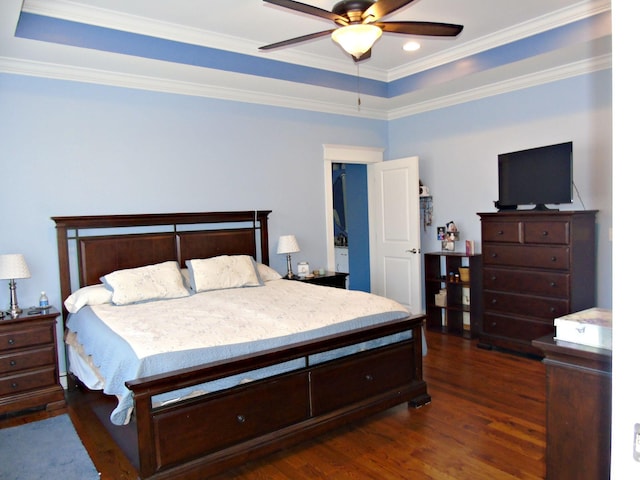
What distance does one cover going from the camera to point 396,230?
5676 millimetres

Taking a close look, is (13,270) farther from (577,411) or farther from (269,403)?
(577,411)

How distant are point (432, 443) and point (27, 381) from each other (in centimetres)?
286

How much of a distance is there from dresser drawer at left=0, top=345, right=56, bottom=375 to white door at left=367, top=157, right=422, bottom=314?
3660mm

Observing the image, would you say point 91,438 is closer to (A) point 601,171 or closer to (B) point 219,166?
(B) point 219,166

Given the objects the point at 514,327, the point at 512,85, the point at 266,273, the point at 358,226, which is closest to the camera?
the point at 514,327

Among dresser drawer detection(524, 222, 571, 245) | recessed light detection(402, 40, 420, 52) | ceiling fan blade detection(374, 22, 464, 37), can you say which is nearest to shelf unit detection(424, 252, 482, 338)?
dresser drawer detection(524, 222, 571, 245)

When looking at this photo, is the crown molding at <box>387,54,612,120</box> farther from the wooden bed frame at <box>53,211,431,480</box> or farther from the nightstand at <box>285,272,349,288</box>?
the wooden bed frame at <box>53,211,431,480</box>

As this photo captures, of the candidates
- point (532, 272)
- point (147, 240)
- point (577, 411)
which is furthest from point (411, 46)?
point (577, 411)

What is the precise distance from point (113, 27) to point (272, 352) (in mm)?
2730

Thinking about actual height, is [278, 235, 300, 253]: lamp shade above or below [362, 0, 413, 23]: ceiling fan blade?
below

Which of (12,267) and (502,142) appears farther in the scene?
(502,142)

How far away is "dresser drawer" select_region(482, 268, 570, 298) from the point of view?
13.5 ft

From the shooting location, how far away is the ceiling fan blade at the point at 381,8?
2602 millimetres
